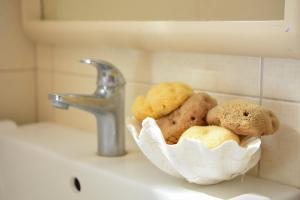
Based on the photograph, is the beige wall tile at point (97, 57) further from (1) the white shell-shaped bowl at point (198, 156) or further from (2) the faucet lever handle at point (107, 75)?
(1) the white shell-shaped bowl at point (198, 156)

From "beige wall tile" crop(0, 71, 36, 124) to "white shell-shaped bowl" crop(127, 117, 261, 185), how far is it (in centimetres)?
51

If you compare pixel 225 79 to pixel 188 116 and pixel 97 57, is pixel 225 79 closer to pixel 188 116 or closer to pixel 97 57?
pixel 188 116

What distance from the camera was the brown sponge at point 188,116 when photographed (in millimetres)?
690

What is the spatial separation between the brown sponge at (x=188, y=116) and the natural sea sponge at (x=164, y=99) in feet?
0.04

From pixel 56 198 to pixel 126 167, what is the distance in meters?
0.16

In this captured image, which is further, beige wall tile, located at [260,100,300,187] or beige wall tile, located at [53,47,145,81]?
beige wall tile, located at [53,47,145,81]

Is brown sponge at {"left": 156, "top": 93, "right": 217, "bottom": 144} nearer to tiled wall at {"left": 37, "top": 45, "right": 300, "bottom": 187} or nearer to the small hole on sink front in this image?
Result: tiled wall at {"left": 37, "top": 45, "right": 300, "bottom": 187}

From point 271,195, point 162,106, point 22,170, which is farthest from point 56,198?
point 271,195

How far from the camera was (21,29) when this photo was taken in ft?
3.62

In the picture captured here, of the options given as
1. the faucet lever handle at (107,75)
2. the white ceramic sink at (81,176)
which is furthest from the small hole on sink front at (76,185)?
the faucet lever handle at (107,75)

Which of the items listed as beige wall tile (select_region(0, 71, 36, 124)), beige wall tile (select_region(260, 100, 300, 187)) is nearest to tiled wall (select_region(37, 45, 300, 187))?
beige wall tile (select_region(260, 100, 300, 187))

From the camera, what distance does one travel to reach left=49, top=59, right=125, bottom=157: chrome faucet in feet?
2.68

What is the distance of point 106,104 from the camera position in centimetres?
84

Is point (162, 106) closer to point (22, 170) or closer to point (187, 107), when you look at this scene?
point (187, 107)
